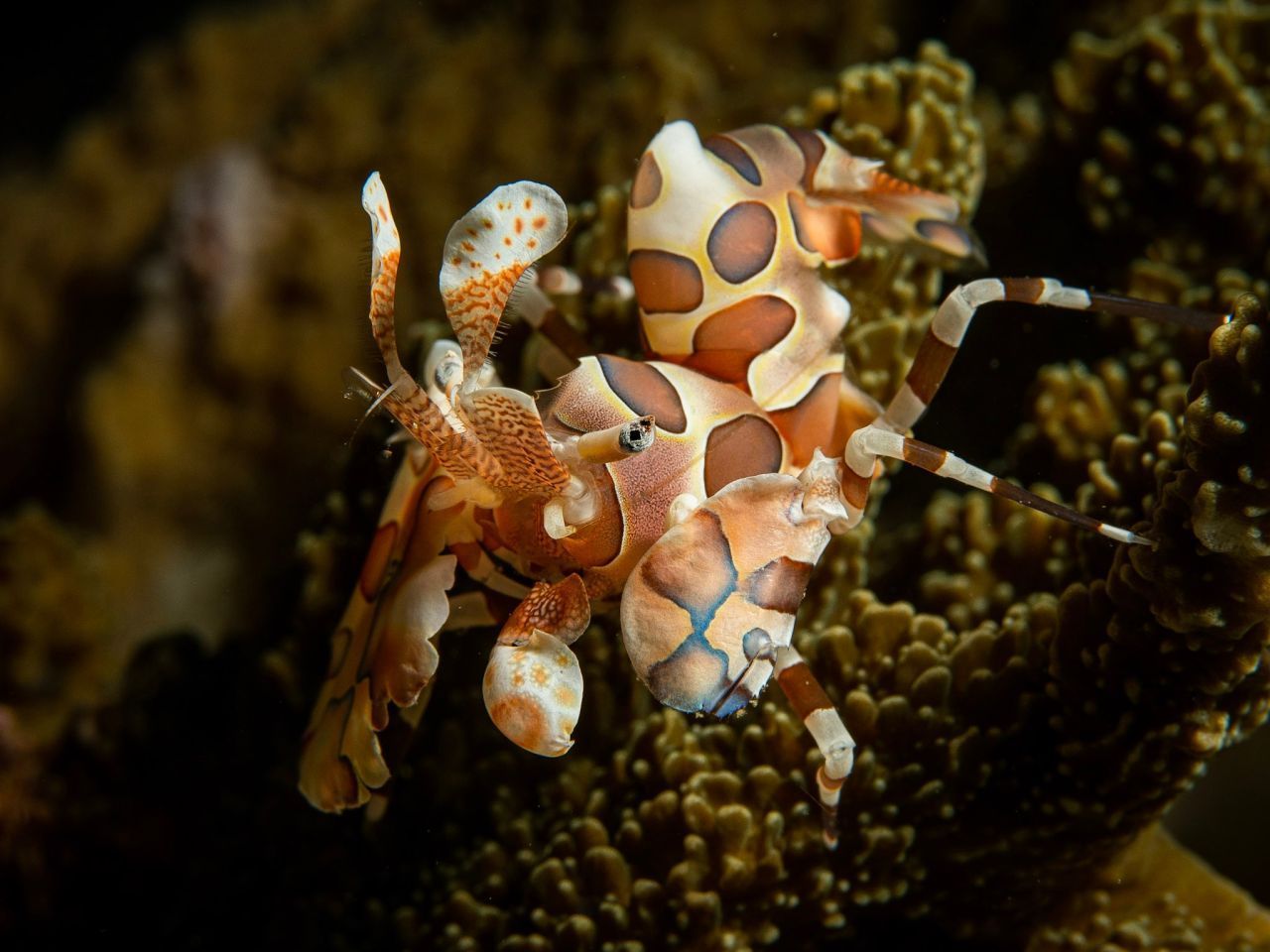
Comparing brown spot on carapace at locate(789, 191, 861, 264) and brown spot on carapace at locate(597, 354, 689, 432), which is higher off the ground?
brown spot on carapace at locate(789, 191, 861, 264)

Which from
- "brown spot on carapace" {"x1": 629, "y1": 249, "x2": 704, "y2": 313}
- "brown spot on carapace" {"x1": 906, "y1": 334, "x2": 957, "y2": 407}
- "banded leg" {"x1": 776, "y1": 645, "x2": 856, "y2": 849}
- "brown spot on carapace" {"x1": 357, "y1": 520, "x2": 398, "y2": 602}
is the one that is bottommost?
"brown spot on carapace" {"x1": 357, "y1": 520, "x2": 398, "y2": 602}

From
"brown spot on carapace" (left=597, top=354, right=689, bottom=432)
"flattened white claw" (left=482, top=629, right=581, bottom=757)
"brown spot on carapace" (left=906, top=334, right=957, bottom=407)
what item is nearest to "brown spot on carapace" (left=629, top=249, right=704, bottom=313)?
"brown spot on carapace" (left=597, top=354, right=689, bottom=432)

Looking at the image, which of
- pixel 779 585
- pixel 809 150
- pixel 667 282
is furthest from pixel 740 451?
pixel 809 150

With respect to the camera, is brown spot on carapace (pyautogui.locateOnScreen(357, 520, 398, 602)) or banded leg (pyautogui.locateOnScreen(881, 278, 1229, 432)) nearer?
banded leg (pyautogui.locateOnScreen(881, 278, 1229, 432))

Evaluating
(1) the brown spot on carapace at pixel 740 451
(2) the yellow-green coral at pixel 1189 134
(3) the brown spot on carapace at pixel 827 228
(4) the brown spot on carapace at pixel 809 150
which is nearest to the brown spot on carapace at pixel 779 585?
(1) the brown spot on carapace at pixel 740 451

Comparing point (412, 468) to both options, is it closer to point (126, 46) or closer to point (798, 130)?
point (798, 130)

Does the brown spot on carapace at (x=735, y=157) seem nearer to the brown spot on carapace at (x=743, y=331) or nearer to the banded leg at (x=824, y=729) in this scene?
the brown spot on carapace at (x=743, y=331)

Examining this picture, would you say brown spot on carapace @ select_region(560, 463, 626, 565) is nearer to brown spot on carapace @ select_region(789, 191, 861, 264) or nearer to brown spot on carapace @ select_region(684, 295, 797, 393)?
brown spot on carapace @ select_region(684, 295, 797, 393)

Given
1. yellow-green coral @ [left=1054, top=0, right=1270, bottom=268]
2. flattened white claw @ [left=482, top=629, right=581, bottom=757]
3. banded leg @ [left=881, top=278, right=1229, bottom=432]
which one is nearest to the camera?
flattened white claw @ [left=482, top=629, right=581, bottom=757]

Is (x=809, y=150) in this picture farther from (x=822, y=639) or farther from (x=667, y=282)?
(x=822, y=639)
